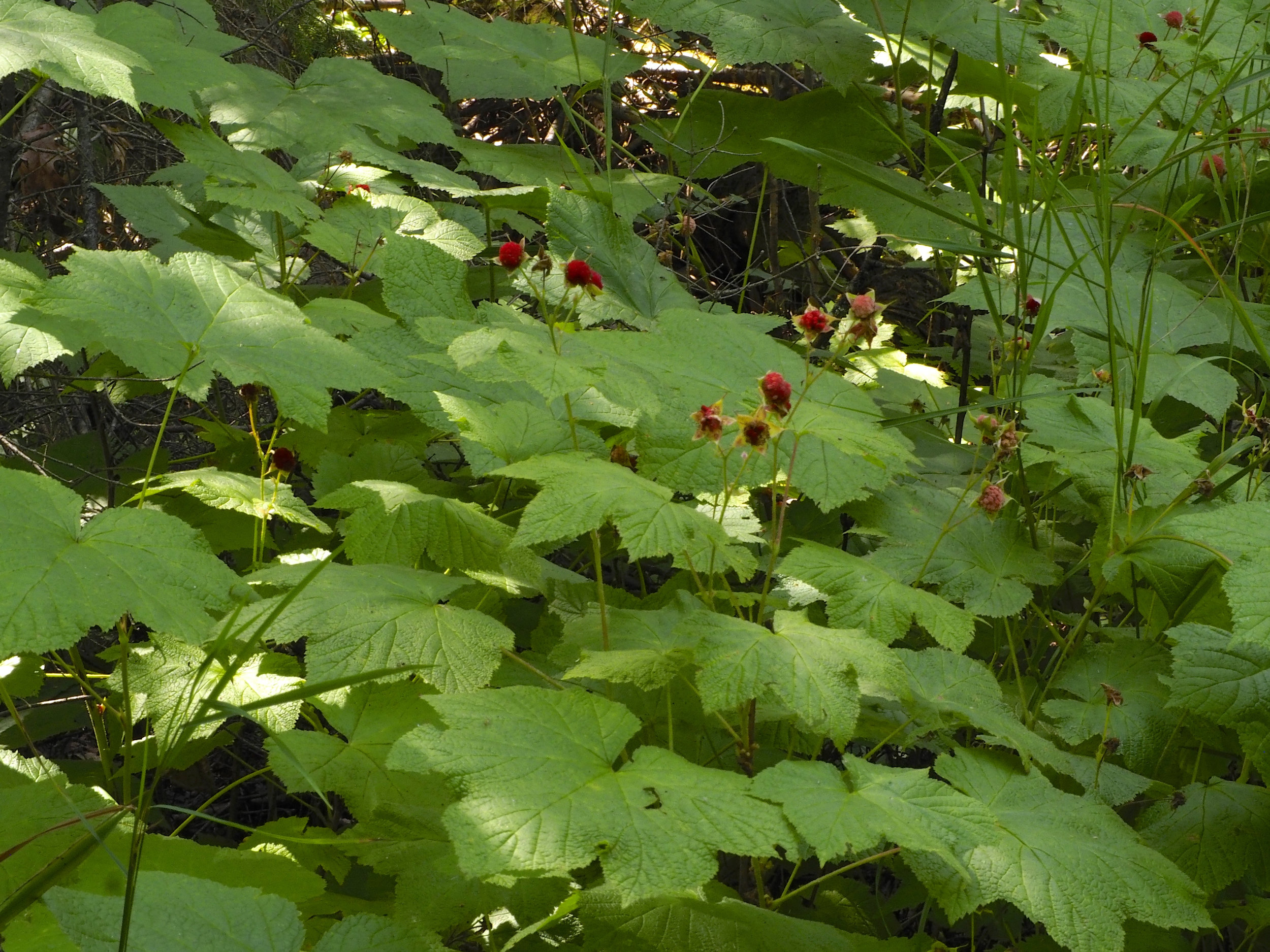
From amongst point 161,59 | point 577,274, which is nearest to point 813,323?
point 577,274

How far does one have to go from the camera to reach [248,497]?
158cm

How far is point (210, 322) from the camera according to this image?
1.52 m

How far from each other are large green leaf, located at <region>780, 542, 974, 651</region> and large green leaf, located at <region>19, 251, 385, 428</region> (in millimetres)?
688

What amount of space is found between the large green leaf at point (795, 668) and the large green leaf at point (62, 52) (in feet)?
4.17

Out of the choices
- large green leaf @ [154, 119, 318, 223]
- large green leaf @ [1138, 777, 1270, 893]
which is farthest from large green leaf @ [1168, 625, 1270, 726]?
large green leaf @ [154, 119, 318, 223]

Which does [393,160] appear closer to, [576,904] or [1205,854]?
[576,904]

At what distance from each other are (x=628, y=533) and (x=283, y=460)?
0.83 metres

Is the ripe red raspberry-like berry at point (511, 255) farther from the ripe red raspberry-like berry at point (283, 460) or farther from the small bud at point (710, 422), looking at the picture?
the ripe red raspberry-like berry at point (283, 460)

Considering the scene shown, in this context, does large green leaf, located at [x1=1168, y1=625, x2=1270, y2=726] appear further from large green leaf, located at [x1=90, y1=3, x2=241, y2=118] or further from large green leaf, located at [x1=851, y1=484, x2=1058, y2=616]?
large green leaf, located at [x1=90, y1=3, x2=241, y2=118]

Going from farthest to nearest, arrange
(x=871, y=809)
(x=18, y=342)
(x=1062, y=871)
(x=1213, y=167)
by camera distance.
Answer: (x=1213, y=167)
(x=18, y=342)
(x=1062, y=871)
(x=871, y=809)

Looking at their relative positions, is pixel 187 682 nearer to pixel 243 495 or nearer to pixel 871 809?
pixel 243 495

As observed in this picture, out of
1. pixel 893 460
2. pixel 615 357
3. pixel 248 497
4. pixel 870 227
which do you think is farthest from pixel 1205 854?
pixel 870 227

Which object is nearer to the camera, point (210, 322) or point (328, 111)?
point (210, 322)

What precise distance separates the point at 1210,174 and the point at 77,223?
9.81ft
